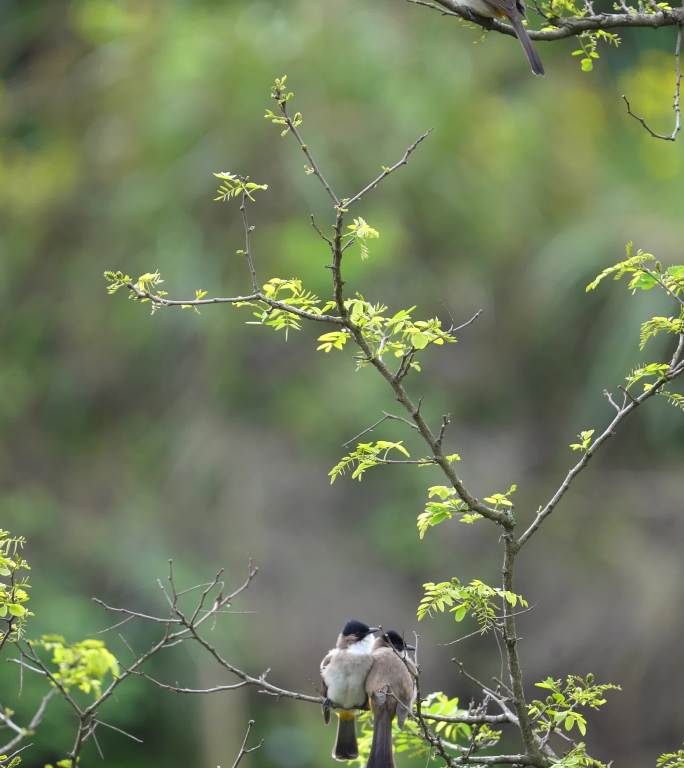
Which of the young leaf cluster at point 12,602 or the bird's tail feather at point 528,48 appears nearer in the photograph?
the young leaf cluster at point 12,602

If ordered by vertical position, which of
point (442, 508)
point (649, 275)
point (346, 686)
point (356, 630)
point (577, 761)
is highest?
point (649, 275)

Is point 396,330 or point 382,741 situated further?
point 382,741

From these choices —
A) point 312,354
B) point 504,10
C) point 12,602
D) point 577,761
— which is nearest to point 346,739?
point 577,761

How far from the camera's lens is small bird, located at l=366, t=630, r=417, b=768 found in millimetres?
3773

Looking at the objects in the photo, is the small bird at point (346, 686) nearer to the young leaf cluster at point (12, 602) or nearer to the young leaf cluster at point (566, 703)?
the young leaf cluster at point (566, 703)

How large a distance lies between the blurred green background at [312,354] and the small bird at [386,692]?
439 centimetres

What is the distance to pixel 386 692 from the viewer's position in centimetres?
364

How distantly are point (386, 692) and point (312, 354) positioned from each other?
6.52 metres

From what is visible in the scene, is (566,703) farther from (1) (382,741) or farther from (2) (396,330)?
(2) (396,330)

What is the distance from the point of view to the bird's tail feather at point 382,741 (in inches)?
148

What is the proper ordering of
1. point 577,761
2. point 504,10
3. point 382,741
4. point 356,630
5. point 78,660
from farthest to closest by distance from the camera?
point 504,10 → point 356,630 → point 382,741 → point 577,761 → point 78,660

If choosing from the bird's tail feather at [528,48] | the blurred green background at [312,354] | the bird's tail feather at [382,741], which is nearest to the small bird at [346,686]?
the bird's tail feather at [382,741]

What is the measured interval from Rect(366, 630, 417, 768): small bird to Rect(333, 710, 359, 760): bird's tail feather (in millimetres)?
210

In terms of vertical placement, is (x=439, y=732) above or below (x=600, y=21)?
below
